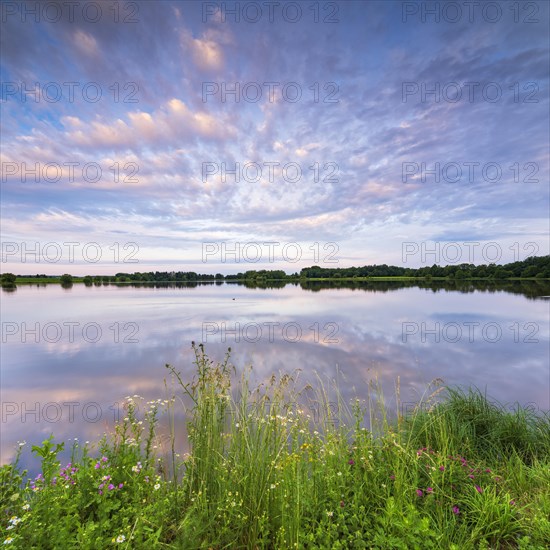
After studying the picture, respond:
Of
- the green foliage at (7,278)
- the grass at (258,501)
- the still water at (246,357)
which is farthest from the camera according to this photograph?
the green foliage at (7,278)

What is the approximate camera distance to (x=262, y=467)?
11.9 feet

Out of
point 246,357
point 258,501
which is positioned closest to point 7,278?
point 246,357

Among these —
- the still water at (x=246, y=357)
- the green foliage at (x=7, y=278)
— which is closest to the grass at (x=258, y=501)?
the still water at (x=246, y=357)

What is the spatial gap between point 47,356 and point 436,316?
34.1m

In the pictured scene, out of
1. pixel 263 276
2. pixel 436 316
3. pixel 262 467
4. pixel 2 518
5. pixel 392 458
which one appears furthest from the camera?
pixel 263 276

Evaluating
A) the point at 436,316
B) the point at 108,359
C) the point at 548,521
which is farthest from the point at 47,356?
the point at 436,316

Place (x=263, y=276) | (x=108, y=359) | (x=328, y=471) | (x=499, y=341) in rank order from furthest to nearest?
(x=263, y=276)
(x=499, y=341)
(x=108, y=359)
(x=328, y=471)

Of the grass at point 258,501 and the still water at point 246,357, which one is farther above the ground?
the grass at point 258,501

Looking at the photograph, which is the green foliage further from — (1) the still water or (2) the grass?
(2) the grass

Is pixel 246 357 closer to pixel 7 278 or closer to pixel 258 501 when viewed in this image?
pixel 258 501

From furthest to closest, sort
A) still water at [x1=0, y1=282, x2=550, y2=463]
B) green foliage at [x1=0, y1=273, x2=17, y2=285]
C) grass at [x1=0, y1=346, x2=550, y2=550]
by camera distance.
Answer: green foliage at [x1=0, y1=273, x2=17, y2=285]
still water at [x1=0, y1=282, x2=550, y2=463]
grass at [x1=0, y1=346, x2=550, y2=550]

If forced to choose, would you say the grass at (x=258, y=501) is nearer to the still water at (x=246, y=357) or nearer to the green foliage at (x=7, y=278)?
the still water at (x=246, y=357)

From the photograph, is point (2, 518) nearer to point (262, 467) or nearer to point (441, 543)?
point (262, 467)

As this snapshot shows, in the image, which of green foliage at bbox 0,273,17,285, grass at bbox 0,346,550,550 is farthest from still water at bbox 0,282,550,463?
green foliage at bbox 0,273,17,285
